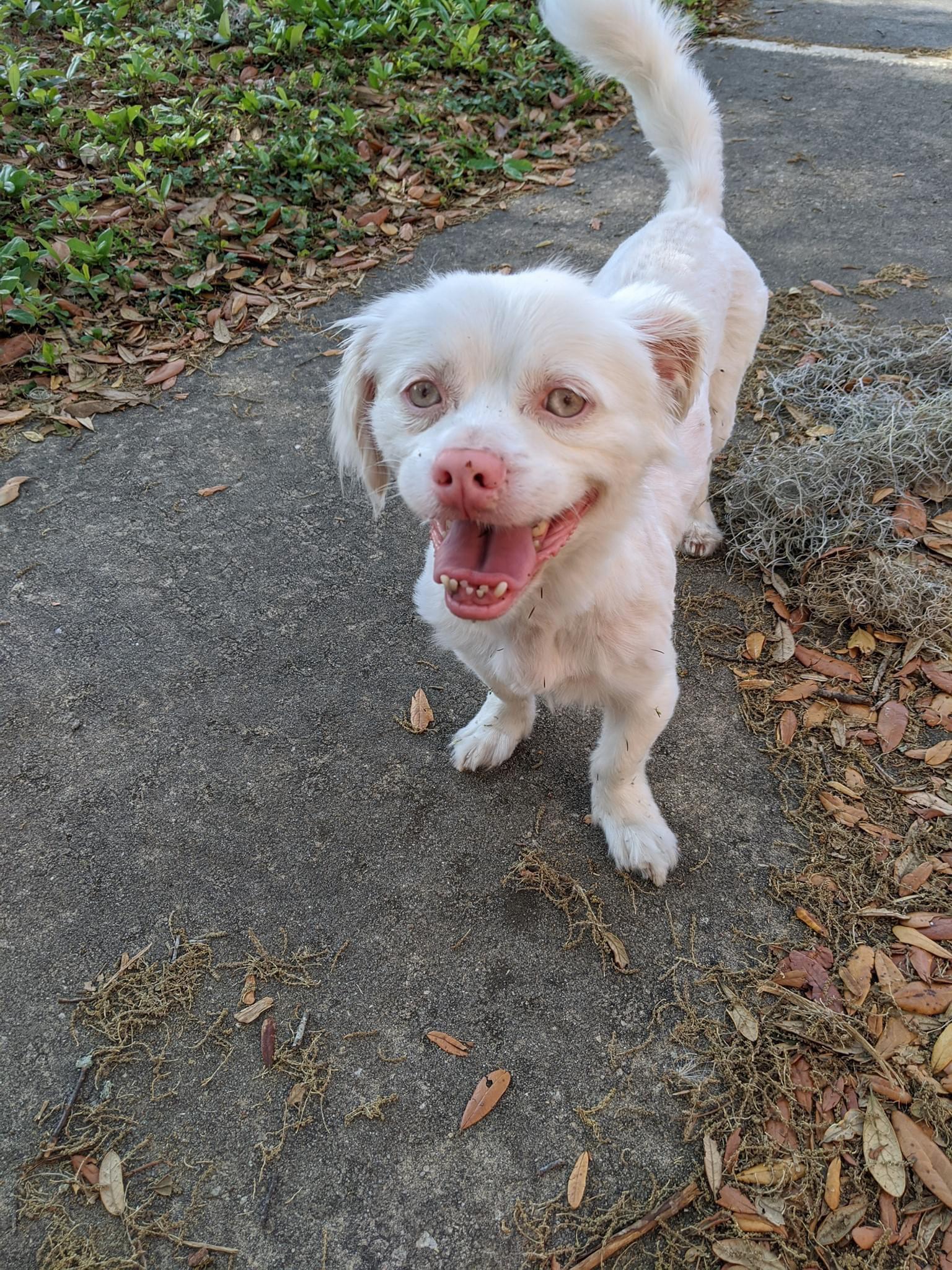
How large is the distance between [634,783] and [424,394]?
143 cm

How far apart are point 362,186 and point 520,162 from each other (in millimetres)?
1367

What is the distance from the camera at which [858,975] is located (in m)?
2.24

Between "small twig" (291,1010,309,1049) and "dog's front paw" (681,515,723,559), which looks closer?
"small twig" (291,1010,309,1049)

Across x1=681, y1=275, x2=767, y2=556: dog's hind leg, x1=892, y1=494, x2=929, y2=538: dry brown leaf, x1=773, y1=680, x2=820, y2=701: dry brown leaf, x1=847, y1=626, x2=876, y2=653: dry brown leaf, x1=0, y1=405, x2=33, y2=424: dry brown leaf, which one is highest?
x1=681, y1=275, x2=767, y2=556: dog's hind leg

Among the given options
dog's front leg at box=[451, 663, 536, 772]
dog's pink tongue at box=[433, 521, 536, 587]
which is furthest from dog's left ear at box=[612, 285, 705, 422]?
dog's front leg at box=[451, 663, 536, 772]

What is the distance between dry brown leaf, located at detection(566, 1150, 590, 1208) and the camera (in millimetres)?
1921

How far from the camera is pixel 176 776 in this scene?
289 cm

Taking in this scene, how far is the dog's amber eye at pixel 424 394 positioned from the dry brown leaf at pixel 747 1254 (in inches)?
82.4

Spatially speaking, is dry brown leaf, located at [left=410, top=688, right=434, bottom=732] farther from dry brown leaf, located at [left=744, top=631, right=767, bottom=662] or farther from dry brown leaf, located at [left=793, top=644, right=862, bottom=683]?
dry brown leaf, located at [left=793, top=644, right=862, bottom=683]

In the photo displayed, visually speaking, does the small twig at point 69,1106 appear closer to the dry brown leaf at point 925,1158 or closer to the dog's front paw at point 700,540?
the dry brown leaf at point 925,1158

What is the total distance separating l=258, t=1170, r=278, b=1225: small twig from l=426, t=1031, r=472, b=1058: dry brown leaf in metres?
0.50

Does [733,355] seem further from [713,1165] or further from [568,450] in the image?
[713,1165]

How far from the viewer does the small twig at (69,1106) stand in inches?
81.4

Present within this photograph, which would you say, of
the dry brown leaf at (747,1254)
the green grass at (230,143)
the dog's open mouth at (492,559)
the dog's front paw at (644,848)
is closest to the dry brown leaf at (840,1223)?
the dry brown leaf at (747,1254)
